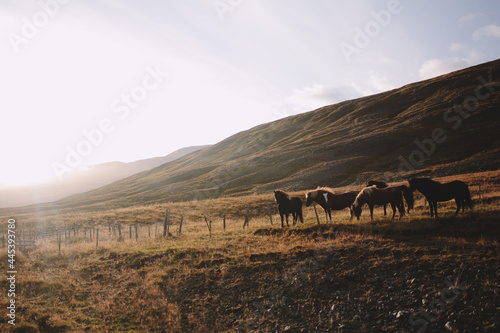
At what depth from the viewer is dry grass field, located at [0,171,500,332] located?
8023 millimetres

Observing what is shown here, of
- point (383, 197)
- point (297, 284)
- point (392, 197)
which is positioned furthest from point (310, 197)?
point (297, 284)

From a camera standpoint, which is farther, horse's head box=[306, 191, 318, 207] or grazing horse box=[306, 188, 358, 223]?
horse's head box=[306, 191, 318, 207]

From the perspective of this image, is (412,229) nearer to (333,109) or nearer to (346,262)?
(346,262)

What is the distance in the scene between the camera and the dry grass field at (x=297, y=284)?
802cm

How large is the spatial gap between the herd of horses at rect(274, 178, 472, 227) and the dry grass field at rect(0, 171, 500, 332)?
4.77 ft

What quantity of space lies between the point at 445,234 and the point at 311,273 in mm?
5884

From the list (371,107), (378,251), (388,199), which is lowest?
(378,251)

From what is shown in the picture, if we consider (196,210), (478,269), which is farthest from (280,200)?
(196,210)

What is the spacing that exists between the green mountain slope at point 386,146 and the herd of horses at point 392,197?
42299 millimetres

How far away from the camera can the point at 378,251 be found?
11.1 metres

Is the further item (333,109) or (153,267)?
(333,109)

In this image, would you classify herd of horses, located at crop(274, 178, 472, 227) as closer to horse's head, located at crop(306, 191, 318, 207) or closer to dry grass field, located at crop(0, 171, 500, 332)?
horse's head, located at crop(306, 191, 318, 207)

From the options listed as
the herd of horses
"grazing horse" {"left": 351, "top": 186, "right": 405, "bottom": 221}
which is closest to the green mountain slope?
the herd of horses

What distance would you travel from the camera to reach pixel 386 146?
72.3 metres
